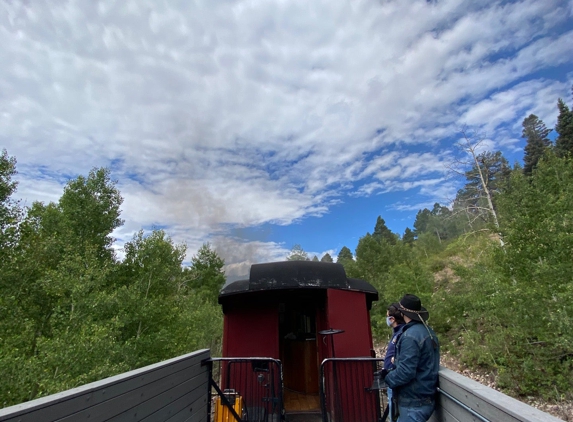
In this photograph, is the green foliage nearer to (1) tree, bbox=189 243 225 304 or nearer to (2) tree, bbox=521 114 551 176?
(1) tree, bbox=189 243 225 304

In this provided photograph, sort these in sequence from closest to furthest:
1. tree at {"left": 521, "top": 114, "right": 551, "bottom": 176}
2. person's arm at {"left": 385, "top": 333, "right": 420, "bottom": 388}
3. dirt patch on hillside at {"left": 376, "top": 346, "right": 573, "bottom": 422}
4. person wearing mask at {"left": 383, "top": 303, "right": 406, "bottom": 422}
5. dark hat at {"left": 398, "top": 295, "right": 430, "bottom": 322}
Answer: person's arm at {"left": 385, "top": 333, "right": 420, "bottom": 388}
dark hat at {"left": 398, "top": 295, "right": 430, "bottom": 322}
person wearing mask at {"left": 383, "top": 303, "right": 406, "bottom": 422}
dirt patch on hillside at {"left": 376, "top": 346, "right": 573, "bottom": 422}
tree at {"left": 521, "top": 114, "right": 551, "bottom": 176}

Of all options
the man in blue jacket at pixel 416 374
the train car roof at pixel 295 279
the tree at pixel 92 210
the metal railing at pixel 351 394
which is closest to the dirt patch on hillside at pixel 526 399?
the metal railing at pixel 351 394

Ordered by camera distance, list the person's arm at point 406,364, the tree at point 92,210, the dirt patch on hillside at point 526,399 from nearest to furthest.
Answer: the person's arm at point 406,364
the dirt patch on hillside at point 526,399
the tree at point 92,210

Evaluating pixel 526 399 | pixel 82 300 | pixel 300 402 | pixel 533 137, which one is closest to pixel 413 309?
pixel 300 402

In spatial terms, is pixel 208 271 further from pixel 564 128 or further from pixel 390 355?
pixel 564 128

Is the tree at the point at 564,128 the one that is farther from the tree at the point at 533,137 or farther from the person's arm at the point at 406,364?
the person's arm at the point at 406,364

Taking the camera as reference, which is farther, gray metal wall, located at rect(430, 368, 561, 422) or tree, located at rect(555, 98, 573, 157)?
tree, located at rect(555, 98, 573, 157)

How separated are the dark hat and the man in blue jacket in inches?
2.6

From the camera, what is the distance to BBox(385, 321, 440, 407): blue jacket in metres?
2.21

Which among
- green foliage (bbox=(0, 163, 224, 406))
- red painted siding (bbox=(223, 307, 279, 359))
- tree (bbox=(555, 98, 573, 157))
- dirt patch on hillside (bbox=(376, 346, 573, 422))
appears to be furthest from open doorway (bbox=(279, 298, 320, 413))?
tree (bbox=(555, 98, 573, 157))

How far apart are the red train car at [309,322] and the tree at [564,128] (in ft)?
92.1

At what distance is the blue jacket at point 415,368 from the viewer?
7.25ft

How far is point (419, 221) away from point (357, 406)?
59687 mm

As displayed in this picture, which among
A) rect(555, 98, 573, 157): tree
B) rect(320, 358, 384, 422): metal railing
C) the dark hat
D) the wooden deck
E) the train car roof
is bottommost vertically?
the wooden deck
